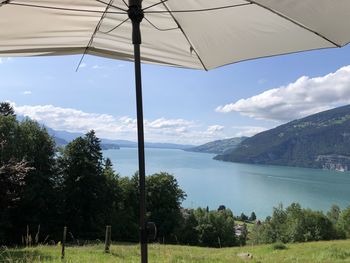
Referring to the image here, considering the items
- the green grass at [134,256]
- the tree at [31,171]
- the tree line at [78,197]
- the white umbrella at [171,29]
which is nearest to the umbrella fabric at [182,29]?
the white umbrella at [171,29]

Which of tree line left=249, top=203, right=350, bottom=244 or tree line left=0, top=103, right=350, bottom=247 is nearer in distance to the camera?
tree line left=0, top=103, right=350, bottom=247

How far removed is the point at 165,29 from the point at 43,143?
3309cm

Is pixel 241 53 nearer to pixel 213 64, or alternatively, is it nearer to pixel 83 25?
pixel 213 64

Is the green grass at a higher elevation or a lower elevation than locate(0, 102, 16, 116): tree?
lower

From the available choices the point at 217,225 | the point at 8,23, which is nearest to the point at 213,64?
the point at 8,23

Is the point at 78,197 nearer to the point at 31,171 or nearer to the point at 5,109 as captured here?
the point at 31,171

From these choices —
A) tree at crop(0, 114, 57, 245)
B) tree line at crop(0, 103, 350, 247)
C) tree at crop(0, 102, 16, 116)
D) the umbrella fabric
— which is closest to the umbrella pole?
the umbrella fabric

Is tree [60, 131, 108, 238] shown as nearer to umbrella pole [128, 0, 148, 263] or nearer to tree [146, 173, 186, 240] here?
tree [146, 173, 186, 240]

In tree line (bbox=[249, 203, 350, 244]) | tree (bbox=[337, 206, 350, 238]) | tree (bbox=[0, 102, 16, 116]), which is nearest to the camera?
tree (bbox=[0, 102, 16, 116])

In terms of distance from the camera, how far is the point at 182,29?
2.88m

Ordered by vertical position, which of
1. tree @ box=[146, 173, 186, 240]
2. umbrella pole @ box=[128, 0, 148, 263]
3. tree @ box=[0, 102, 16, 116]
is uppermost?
tree @ box=[0, 102, 16, 116]

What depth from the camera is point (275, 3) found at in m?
2.18

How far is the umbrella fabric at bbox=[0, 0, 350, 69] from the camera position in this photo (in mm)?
2359

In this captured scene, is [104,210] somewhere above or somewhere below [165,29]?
below
